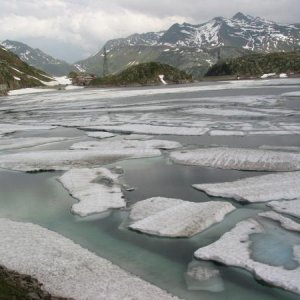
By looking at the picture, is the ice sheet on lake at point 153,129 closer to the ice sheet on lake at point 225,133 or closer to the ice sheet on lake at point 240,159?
the ice sheet on lake at point 225,133

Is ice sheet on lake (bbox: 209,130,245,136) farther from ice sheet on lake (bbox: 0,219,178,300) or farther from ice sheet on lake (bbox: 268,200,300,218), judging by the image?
ice sheet on lake (bbox: 0,219,178,300)

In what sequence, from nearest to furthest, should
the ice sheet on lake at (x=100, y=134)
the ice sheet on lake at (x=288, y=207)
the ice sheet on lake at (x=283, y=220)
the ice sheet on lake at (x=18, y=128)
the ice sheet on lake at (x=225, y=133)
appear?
the ice sheet on lake at (x=283, y=220)
the ice sheet on lake at (x=288, y=207)
the ice sheet on lake at (x=225, y=133)
the ice sheet on lake at (x=100, y=134)
the ice sheet on lake at (x=18, y=128)

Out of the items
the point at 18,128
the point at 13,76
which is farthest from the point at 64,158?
the point at 13,76

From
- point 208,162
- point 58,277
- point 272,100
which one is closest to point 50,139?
point 208,162

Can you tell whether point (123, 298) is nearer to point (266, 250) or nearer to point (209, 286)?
point (209, 286)

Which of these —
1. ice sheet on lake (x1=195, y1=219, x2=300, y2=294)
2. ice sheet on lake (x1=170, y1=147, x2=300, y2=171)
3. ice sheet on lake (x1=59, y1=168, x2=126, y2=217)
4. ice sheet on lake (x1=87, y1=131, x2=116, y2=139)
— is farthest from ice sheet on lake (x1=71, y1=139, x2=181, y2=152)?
ice sheet on lake (x1=195, y1=219, x2=300, y2=294)

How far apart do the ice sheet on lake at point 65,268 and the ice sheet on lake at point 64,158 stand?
18.1 ft

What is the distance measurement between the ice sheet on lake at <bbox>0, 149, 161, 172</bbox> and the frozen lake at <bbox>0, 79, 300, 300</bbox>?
4cm

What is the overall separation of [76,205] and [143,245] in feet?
8.95

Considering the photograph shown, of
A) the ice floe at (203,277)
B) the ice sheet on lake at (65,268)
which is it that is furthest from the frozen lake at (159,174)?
the ice sheet on lake at (65,268)

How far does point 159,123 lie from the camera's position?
23188mm

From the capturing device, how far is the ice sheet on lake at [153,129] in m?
20.2

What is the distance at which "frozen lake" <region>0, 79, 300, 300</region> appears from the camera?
7.44 metres

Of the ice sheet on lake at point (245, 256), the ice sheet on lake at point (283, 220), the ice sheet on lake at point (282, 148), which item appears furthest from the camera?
the ice sheet on lake at point (282, 148)
